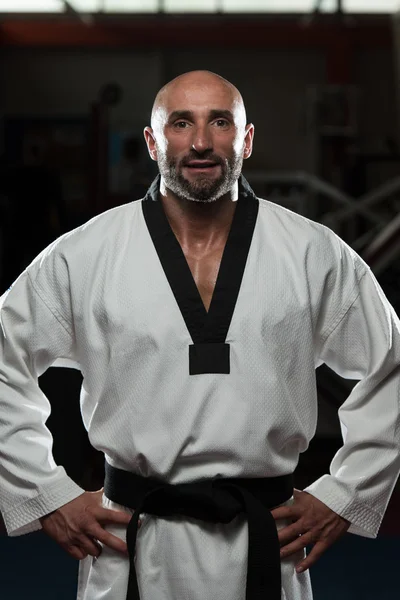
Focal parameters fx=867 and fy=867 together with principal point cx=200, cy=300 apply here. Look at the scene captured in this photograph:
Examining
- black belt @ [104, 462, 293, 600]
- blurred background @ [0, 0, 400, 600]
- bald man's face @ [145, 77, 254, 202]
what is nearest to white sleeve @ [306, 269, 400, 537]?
black belt @ [104, 462, 293, 600]

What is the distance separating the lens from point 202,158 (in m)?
1.64

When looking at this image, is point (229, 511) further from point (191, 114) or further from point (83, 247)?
point (191, 114)

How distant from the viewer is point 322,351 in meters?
1.75

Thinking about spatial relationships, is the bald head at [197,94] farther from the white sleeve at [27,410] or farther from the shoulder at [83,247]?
the white sleeve at [27,410]

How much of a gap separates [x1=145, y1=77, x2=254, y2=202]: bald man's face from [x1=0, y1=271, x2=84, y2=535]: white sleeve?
36cm

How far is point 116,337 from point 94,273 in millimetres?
140

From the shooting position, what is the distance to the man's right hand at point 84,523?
1627 millimetres

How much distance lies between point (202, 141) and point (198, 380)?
1.46 ft

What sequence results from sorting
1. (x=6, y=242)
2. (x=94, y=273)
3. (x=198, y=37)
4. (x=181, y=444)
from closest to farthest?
(x=181, y=444) → (x=94, y=273) → (x=6, y=242) → (x=198, y=37)

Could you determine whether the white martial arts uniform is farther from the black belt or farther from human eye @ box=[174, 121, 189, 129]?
human eye @ box=[174, 121, 189, 129]

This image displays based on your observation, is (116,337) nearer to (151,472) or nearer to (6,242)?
(151,472)

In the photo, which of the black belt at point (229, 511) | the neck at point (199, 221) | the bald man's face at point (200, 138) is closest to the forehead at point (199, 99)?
the bald man's face at point (200, 138)

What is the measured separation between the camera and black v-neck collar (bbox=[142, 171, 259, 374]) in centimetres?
161

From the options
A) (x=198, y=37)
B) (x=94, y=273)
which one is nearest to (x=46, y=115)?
(x=198, y=37)
